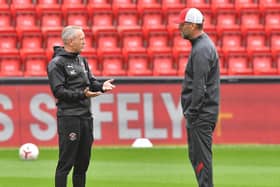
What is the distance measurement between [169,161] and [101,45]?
5.88m

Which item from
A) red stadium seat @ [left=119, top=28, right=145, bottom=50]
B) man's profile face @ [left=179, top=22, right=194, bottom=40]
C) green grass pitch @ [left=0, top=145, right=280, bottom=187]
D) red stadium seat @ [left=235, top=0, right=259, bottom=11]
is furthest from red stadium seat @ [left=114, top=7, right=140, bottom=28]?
man's profile face @ [left=179, top=22, right=194, bottom=40]

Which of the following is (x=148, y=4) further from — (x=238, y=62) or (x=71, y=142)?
(x=71, y=142)

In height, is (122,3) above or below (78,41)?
above

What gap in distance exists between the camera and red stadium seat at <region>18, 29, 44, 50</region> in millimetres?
17641

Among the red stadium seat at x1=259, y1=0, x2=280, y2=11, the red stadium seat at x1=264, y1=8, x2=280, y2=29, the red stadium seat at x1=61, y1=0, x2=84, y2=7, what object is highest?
the red stadium seat at x1=61, y1=0, x2=84, y2=7

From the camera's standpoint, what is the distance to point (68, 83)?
8.00 meters

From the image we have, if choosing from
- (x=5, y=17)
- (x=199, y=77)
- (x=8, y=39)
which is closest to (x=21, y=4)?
(x=5, y=17)

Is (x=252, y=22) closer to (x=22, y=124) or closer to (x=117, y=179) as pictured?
(x=22, y=124)

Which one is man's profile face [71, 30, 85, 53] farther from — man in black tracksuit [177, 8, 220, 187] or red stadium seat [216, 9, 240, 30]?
red stadium seat [216, 9, 240, 30]

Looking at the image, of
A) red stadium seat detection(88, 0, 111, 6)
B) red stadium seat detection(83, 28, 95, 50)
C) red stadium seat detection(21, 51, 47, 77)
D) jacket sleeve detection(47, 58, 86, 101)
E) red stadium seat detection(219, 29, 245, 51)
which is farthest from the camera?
red stadium seat detection(88, 0, 111, 6)

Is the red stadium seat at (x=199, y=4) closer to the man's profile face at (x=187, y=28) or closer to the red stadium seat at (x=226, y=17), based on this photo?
the red stadium seat at (x=226, y=17)

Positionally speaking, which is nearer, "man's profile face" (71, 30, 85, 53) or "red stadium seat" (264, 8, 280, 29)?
"man's profile face" (71, 30, 85, 53)

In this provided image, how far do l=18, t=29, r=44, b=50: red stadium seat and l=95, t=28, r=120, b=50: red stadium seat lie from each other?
132 centimetres

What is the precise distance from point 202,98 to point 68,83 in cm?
160
